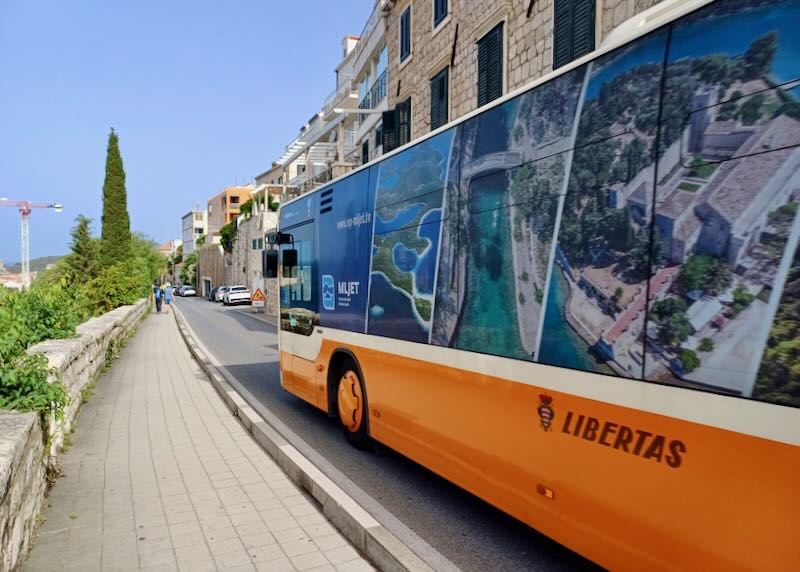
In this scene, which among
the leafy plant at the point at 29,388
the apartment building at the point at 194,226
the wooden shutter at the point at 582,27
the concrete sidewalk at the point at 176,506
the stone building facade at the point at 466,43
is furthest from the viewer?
the apartment building at the point at 194,226

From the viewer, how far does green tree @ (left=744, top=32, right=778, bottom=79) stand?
2266 millimetres

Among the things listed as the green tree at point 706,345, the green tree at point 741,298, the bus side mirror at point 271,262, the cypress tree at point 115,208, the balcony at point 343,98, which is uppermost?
the balcony at point 343,98

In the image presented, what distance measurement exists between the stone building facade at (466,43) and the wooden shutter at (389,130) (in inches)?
14.2

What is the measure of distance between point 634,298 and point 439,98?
544 inches

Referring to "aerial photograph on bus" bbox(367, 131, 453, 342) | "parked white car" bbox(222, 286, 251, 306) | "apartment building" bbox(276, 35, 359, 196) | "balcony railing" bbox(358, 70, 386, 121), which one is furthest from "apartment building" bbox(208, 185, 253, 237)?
"aerial photograph on bus" bbox(367, 131, 453, 342)

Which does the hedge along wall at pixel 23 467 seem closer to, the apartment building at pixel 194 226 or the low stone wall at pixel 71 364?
the low stone wall at pixel 71 364

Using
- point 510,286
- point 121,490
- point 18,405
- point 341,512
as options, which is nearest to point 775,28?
point 510,286

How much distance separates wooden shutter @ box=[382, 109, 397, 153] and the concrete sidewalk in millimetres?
12894

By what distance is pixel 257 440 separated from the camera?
275 inches

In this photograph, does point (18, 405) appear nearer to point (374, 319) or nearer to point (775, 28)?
point (374, 319)

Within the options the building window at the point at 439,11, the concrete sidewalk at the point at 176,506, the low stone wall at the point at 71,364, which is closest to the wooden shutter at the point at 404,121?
the building window at the point at 439,11

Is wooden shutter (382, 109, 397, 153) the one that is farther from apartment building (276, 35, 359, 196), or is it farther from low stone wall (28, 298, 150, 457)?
low stone wall (28, 298, 150, 457)

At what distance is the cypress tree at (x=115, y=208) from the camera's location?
38.3 m

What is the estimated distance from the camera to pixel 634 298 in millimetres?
2799
